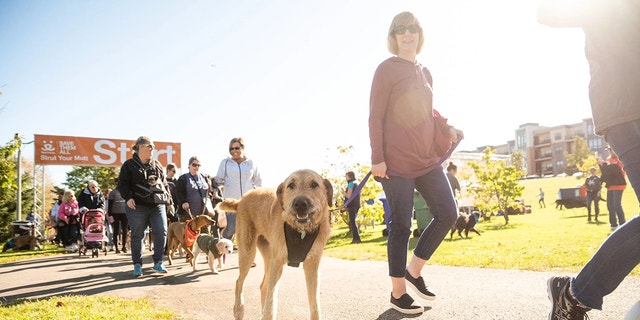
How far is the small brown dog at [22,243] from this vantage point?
16.8m

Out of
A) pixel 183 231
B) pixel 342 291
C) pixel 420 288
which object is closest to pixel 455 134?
pixel 420 288

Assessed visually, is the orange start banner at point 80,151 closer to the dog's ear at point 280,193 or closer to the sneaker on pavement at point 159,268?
the sneaker on pavement at point 159,268

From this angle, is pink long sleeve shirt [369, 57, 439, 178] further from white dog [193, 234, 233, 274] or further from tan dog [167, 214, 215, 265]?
tan dog [167, 214, 215, 265]

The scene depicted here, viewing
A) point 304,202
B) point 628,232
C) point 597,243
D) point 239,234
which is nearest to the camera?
point 628,232

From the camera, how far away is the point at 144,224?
23.0 feet

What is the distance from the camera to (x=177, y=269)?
8.26 metres

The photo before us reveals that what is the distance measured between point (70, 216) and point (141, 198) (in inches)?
363

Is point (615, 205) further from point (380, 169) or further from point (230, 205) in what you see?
point (230, 205)

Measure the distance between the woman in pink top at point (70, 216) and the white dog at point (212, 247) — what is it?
841 centimetres

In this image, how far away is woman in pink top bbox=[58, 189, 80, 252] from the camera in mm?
14008

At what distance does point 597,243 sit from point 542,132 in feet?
361

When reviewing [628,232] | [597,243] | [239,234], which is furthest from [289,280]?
[597,243]

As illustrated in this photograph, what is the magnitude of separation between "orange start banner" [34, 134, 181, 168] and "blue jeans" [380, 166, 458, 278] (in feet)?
73.9

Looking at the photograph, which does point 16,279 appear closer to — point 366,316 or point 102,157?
point 366,316
